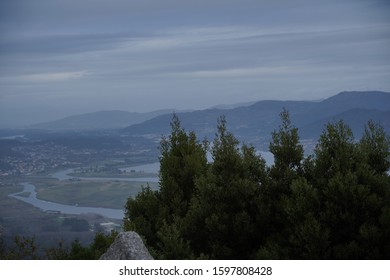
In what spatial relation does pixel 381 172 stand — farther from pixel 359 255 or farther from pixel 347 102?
pixel 347 102

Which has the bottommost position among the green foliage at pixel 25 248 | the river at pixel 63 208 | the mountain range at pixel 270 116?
the river at pixel 63 208

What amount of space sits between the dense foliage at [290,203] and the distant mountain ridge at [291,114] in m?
18.5

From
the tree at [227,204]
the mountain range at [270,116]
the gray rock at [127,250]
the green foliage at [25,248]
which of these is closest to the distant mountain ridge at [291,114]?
the mountain range at [270,116]

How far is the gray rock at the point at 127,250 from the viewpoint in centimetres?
699

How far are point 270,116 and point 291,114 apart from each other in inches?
64.2

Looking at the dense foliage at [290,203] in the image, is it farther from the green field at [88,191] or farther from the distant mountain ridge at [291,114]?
the green field at [88,191]

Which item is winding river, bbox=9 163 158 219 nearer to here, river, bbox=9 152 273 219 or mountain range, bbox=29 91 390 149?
river, bbox=9 152 273 219

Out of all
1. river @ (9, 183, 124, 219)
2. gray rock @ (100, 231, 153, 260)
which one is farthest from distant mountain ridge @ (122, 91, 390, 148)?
gray rock @ (100, 231, 153, 260)

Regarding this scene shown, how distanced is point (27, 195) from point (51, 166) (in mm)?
9979

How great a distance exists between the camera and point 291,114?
1505 inches

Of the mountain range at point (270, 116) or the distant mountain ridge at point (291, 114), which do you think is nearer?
the mountain range at point (270, 116)

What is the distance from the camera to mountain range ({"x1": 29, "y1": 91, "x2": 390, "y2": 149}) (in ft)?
99.8

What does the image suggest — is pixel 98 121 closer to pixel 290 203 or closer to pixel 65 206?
pixel 65 206
